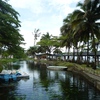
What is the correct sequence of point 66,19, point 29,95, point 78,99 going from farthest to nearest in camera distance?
point 66,19, point 29,95, point 78,99

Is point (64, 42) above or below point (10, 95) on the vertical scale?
above

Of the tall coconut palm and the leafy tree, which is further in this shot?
the tall coconut palm

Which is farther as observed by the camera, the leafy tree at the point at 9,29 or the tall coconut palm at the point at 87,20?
the tall coconut palm at the point at 87,20

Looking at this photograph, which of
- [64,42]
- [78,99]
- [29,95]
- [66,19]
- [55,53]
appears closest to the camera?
[78,99]

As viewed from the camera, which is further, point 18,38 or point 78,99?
point 18,38

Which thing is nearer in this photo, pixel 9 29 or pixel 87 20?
pixel 9 29

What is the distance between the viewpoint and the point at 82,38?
43.7m

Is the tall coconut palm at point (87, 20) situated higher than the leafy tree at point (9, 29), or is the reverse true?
the tall coconut palm at point (87, 20)

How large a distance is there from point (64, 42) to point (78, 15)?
85.6 feet

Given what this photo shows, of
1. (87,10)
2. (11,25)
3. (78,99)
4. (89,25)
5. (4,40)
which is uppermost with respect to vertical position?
(87,10)

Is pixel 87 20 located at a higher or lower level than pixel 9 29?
higher

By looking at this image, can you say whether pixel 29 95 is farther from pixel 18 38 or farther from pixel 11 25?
pixel 11 25

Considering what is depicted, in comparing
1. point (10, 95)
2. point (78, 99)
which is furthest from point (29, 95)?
point (78, 99)

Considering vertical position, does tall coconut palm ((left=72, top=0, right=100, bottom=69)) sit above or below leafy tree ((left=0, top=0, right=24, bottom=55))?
above
